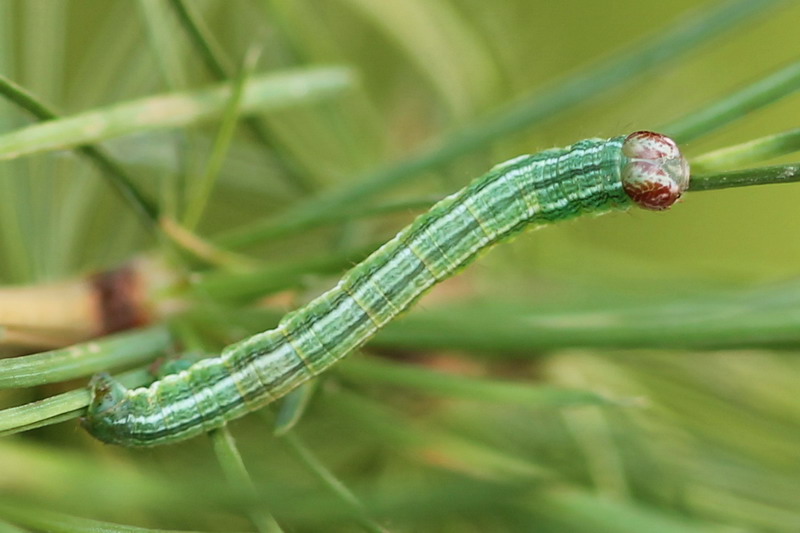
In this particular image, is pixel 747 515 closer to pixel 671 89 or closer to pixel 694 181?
pixel 694 181

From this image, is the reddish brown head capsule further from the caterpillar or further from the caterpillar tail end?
the caterpillar tail end

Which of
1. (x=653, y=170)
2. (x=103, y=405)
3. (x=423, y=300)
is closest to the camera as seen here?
(x=103, y=405)

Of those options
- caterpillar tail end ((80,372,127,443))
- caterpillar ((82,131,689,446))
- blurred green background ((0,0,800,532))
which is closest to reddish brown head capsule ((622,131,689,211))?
caterpillar ((82,131,689,446))

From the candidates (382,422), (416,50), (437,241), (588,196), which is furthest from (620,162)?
(416,50)

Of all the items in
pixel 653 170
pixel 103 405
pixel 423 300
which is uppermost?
pixel 423 300

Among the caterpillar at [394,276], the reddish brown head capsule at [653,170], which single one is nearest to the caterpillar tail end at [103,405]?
the caterpillar at [394,276]

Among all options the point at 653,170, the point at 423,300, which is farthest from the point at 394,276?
the point at 423,300

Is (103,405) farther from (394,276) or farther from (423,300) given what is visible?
(423,300)
